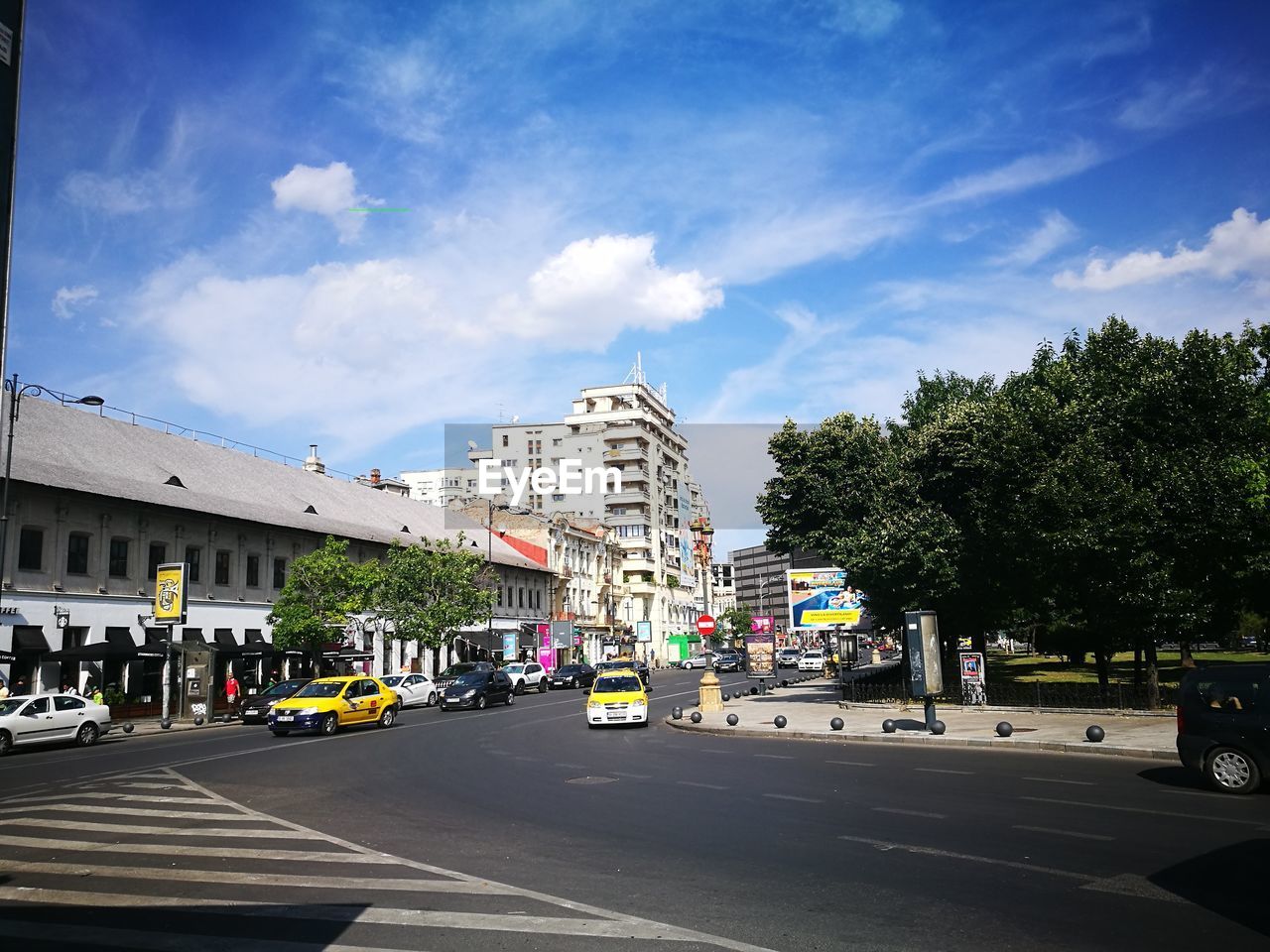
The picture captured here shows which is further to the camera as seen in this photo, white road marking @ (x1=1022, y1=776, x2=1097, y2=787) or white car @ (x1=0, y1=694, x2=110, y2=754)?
white car @ (x1=0, y1=694, x2=110, y2=754)

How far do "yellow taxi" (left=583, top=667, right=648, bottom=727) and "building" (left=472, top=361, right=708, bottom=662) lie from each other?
3171 inches

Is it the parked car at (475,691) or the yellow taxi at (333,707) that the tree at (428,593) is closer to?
the parked car at (475,691)

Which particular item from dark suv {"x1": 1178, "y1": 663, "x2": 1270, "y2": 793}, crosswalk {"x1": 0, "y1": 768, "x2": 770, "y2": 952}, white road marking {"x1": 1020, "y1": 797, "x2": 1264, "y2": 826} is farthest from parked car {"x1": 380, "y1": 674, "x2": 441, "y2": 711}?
dark suv {"x1": 1178, "y1": 663, "x2": 1270, "y2": 793}

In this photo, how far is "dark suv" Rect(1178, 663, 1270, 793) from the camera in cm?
1278

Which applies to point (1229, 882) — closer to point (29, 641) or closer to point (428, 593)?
point (29, 641)

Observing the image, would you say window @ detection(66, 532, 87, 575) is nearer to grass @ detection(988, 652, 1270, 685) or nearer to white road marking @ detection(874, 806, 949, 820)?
grass @ detection(988, 652, 1270, 685)

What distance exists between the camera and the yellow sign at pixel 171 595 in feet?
121

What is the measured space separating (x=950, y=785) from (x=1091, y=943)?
8.36 m

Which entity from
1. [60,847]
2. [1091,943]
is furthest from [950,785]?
[60,847]

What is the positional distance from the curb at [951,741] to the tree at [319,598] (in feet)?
79.8

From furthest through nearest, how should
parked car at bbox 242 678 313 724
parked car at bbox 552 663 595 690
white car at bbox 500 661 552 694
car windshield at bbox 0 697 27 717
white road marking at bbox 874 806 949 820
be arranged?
1. parked car at bbox 552 663 595 690
2. white car at bbox 500 661 552 694
3. parked car at bbox 242 678 313 724
4. car windshield at bbox 0 697 27 717
5. white road marking at bbox 874 806 949 820

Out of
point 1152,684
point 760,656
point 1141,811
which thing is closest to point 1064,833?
point 1141,811

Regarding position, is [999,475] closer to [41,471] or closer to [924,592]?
[924,592]

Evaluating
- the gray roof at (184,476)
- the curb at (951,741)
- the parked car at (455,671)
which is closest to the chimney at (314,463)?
the gray roof at (184,476)
